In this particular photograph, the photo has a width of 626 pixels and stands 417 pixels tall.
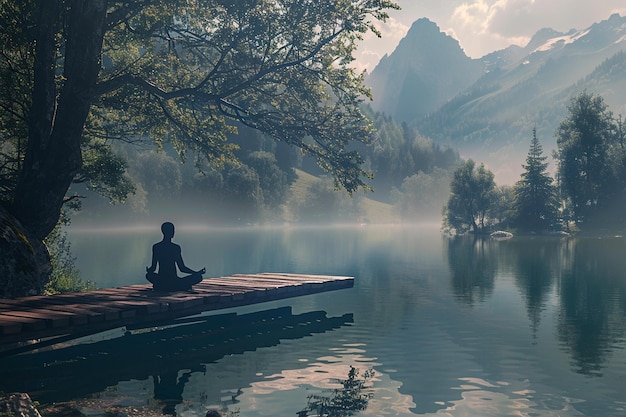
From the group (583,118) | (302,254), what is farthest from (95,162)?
(583,118)

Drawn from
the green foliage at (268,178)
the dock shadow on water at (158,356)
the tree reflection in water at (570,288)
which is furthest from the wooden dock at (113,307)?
the green foliage at (268,178)

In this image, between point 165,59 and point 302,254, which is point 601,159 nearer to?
point 302,254

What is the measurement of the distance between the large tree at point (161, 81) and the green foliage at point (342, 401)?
13965 mm

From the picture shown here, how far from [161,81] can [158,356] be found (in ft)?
50.3

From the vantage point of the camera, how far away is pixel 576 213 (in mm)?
121312

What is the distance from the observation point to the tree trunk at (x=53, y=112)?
24.4 metres

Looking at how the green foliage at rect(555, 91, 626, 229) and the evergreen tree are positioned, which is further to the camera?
the evergreen tree

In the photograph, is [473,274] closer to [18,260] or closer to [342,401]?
[18,260]

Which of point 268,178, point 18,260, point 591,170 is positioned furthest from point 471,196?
point 18,260

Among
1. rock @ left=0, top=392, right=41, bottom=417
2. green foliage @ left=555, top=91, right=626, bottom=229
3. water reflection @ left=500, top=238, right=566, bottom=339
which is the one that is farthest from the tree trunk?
green foliage @ left=555, top=91, right=626, bottom=229

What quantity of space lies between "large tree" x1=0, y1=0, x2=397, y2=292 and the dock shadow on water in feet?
19.6

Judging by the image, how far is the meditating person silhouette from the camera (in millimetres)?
24500

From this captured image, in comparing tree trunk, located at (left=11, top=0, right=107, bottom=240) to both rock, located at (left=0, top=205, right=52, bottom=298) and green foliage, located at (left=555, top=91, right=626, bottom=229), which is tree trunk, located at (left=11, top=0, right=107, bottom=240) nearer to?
rock, located at (left=0, top=205, right=52, bottom=298)

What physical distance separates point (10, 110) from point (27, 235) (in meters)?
4.97
